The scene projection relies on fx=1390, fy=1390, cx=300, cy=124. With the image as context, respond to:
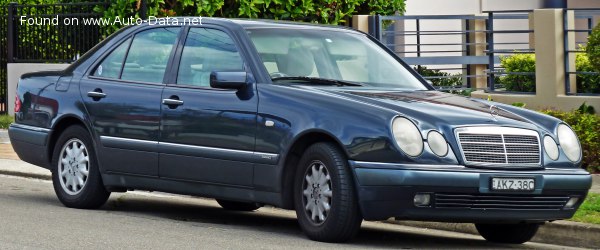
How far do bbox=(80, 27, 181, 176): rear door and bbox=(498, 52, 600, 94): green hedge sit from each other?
667 centimetres

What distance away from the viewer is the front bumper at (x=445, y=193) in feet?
28.8

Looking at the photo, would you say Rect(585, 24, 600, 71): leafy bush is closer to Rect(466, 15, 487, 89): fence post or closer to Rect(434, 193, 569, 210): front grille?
Rect(466, 15, 487, 89): fence post

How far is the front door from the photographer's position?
9820 millimetres

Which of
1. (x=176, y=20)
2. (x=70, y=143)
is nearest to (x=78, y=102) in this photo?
(x=70, y=143)

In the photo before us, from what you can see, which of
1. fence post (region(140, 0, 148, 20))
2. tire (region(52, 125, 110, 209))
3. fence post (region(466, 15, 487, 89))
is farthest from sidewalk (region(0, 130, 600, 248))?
fence post (region(466, 15, 487, 89))

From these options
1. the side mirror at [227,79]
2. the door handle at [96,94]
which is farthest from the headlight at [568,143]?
the door handle at [96,94]

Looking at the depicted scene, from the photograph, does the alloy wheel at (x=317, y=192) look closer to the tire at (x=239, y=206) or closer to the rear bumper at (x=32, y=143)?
the tire at (x=239, y=206)

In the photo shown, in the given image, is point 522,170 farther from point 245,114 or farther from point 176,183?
point 176,183

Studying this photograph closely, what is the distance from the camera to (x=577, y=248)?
396 inches

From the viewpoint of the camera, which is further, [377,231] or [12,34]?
[12,34]

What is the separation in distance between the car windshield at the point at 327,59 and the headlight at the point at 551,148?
142 centimetres

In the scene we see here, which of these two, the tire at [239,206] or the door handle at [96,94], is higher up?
the door handle at [96,94]

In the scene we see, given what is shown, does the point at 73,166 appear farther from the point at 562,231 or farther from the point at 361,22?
the point at 361,22

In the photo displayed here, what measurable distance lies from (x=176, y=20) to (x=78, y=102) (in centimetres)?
104
